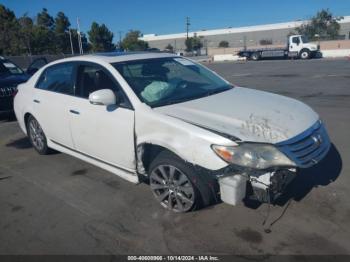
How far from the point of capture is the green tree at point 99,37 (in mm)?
72438

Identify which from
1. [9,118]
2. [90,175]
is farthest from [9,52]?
[90,175]

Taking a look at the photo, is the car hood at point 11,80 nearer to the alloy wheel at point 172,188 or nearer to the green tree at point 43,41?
the alloy wheel at point 172,188

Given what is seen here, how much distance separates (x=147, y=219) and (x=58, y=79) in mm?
2577

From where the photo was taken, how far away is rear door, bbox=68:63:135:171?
3.63m

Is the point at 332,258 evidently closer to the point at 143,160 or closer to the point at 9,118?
the point at 143,160

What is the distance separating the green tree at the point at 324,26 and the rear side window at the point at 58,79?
2605 inches

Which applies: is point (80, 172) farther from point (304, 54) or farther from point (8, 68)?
point (304, 54)

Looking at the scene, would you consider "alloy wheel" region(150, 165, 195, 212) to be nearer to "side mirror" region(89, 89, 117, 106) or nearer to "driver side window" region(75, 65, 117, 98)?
"side mirror" region(89, 89, 117, 106)

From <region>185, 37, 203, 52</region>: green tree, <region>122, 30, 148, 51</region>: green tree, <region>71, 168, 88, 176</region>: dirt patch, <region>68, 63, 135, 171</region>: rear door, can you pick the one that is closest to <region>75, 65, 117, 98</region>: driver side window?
<region>68, 63, 135, 171</region>: rear door

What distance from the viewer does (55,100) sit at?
15.1 feet

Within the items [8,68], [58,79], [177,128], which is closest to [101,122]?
[177,128]

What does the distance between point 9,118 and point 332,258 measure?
832 centimetres

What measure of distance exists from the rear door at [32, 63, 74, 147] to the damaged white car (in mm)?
17

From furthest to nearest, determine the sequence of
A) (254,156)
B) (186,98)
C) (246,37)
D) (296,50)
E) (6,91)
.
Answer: (246,37) < (296,50) < (6,91) < (186,98) < (254,156)
